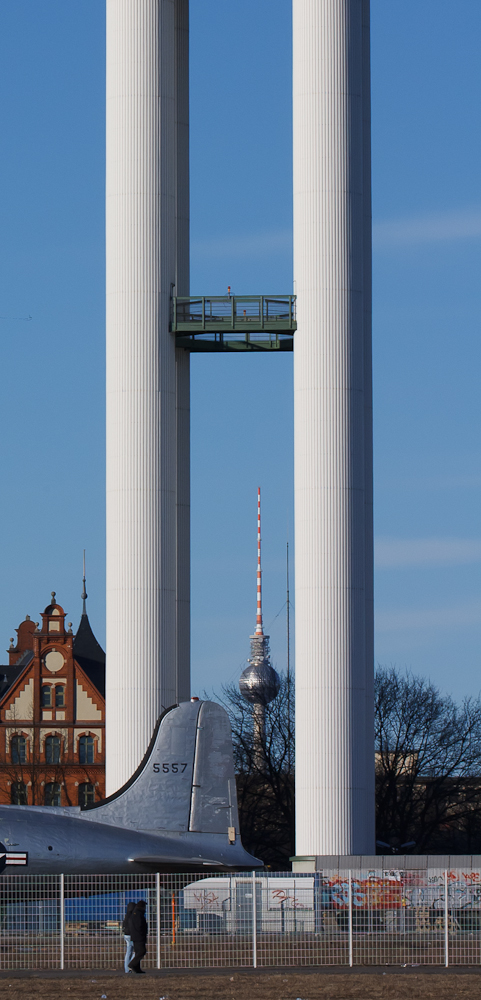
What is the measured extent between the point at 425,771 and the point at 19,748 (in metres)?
29.1

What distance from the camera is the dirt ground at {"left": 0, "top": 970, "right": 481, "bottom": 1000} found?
2905 centimetres

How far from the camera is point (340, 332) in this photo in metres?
58.9

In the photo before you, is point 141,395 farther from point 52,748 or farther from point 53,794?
point 52,748


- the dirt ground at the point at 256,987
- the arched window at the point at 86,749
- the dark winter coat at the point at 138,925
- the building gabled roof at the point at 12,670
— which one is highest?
the building gabled roof at the point at 12,670

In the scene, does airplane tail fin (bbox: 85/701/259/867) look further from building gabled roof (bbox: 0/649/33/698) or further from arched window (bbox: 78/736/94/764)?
building gabled roof (bbox: 0/649/33/698)

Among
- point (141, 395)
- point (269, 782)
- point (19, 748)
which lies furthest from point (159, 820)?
point (19, 748)

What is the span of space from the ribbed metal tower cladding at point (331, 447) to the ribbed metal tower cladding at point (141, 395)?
17.1 feet

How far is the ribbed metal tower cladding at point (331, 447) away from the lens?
56.9 metres

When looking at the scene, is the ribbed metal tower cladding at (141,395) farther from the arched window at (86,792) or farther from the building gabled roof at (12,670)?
the building gabled roof at (12,670)

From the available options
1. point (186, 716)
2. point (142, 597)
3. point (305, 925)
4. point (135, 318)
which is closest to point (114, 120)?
point (135, 318)

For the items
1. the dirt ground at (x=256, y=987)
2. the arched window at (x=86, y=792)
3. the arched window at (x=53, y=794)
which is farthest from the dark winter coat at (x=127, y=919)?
the arched window at (x=86, y=792)

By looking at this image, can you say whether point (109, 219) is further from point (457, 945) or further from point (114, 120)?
point (457, 945)

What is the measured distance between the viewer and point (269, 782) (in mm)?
81875

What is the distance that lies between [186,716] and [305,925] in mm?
5896
